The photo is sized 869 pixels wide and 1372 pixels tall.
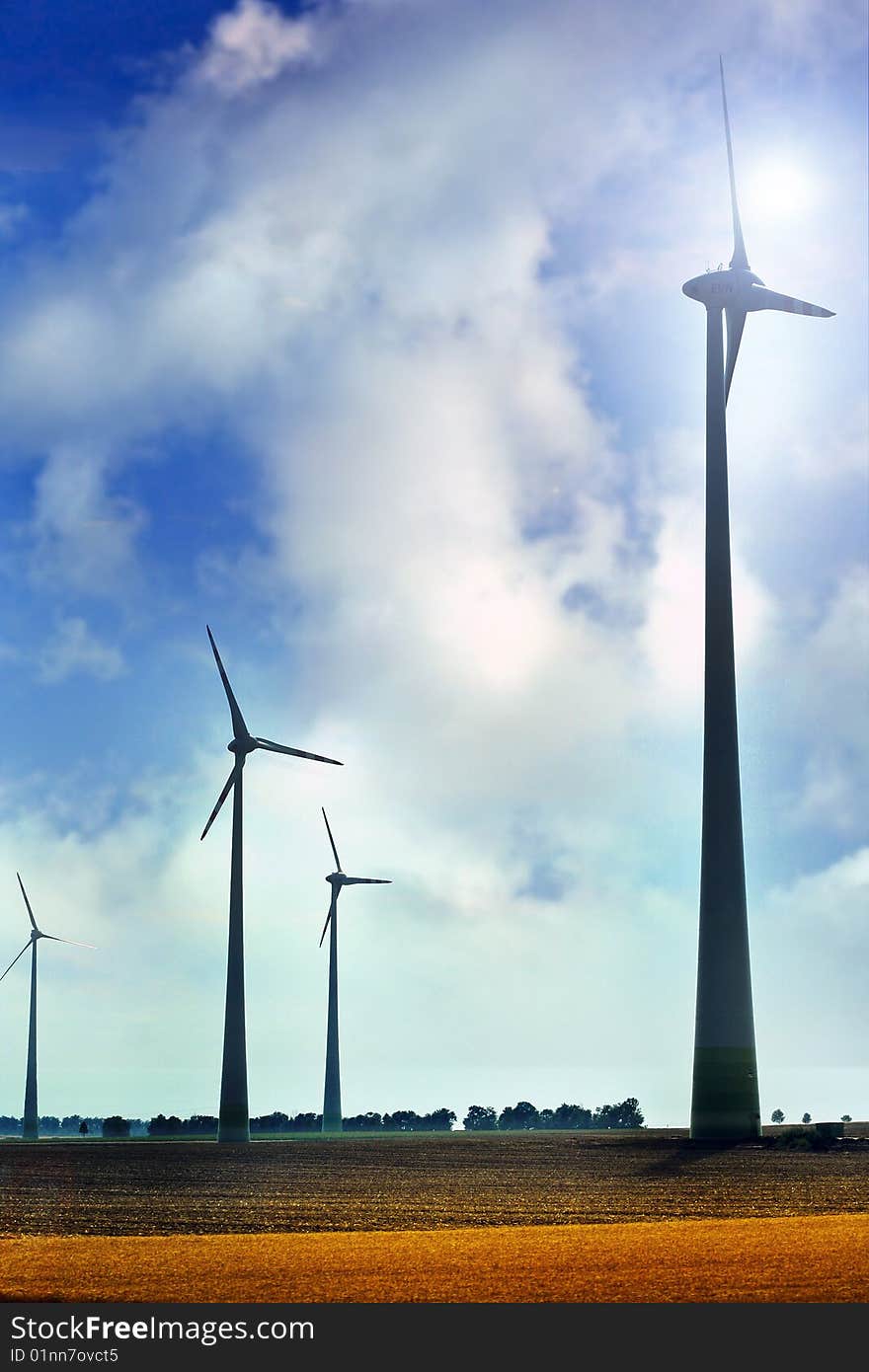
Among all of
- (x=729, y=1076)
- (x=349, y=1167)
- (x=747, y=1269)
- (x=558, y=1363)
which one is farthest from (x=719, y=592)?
(x=558, y=1363)

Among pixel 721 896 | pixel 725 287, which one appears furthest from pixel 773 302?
pixel 721 896

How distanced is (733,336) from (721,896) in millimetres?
32498

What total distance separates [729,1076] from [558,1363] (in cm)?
5303

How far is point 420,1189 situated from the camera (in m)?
42.6

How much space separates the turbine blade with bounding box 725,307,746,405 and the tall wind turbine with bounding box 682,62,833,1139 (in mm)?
3501

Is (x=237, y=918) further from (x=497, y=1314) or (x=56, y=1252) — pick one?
(x=497, y=1314)

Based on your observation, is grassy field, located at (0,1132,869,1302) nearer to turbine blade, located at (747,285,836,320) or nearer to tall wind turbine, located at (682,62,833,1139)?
tall wind turbine, located at (682,62,833,1139)

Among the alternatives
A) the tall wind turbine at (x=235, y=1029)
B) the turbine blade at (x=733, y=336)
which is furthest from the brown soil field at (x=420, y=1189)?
the turbine blade at (x=733, y=336)

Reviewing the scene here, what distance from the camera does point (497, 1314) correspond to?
2039cm

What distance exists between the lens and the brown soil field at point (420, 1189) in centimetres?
3384

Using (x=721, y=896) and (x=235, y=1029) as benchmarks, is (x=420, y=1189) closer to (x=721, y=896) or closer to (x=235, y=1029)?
(x=721, y=896)

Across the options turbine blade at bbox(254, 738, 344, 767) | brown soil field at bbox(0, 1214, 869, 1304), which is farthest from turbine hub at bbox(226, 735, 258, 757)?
brown soil field at bbox(0, 1214, 869, 1304)

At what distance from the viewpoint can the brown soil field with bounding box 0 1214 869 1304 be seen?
22.2m

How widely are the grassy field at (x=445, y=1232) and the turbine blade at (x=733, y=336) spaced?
43.4 meters
